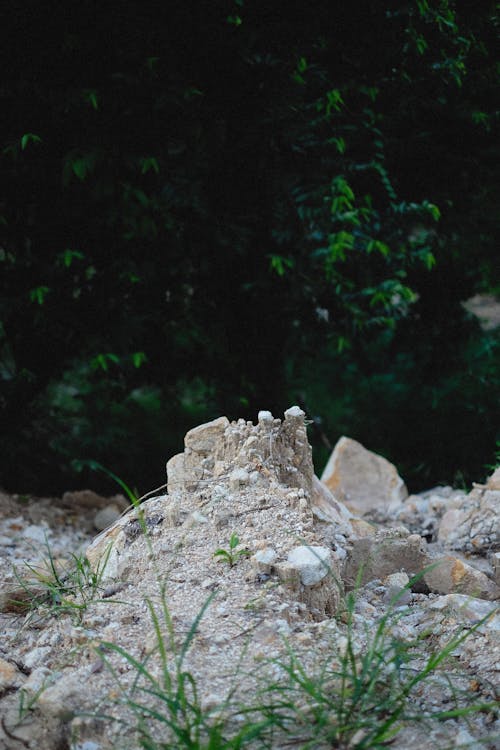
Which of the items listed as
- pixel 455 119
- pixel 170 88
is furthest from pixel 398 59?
pixel 170 88

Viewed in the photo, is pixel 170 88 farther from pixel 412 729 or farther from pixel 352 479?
pixel 412 729

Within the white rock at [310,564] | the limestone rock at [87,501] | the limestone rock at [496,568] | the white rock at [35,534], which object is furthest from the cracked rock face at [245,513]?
the limestone rock at [87,501]

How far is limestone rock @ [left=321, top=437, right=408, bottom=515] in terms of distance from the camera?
162 inches

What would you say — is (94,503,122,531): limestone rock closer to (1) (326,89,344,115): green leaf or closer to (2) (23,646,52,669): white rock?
(2) (23,646,52,669): white rock

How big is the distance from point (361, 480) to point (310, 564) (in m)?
2.28

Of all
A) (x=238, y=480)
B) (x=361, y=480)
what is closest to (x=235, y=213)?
(x=361, y=480)

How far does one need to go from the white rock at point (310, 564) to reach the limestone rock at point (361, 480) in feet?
6.81

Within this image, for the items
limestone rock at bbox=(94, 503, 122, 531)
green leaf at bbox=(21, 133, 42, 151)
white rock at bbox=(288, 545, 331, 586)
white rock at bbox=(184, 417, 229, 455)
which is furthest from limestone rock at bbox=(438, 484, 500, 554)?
green leaf at bbox=(21, 133, 42, 151)

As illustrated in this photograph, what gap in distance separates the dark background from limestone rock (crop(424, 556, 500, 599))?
2.41 m

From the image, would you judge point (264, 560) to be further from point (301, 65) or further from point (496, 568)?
point (301, 65)

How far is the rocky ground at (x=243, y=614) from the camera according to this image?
1.62 metres

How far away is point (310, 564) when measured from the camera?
198cm

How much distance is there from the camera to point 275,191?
4.82 metres

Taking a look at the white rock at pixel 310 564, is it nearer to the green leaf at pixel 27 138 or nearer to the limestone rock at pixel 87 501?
the green leaf at pixel 27 138
